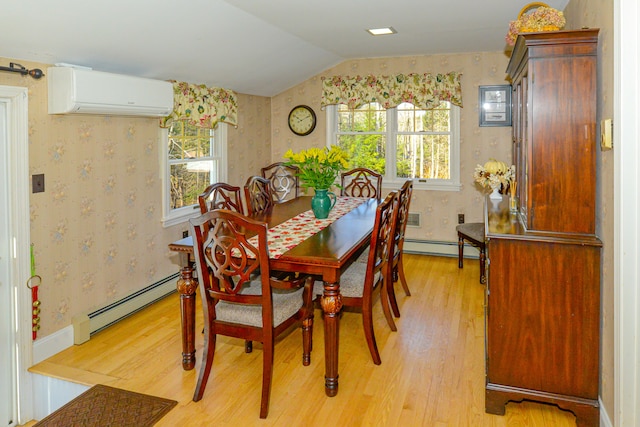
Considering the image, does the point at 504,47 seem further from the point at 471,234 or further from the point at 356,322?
the point at 356,322

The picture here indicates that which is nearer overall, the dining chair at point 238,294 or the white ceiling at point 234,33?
the dining chair at point 238,294

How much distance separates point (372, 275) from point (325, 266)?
19.2 inches

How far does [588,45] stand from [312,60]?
133 inches

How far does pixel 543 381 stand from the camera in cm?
236

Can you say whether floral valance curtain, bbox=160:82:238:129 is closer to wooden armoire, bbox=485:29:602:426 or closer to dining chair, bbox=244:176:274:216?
dining chair, bbox=244:176:274:216

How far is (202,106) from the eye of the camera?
444cm

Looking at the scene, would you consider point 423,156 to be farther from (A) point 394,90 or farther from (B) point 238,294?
(B) point 238,294

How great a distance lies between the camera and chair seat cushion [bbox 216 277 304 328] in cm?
250

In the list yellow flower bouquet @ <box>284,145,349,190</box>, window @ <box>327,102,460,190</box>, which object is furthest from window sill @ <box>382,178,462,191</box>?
yellow flower bouquet @ <box>284,145,349,190</box>

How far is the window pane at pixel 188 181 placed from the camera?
4.41 metres

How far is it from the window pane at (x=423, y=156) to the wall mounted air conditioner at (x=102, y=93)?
2963 millimetres

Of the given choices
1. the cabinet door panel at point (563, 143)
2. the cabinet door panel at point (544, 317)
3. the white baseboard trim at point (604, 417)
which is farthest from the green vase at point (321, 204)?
the white baseboard trim at point (604, 417)

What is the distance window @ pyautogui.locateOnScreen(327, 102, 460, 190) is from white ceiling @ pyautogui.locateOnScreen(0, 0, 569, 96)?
2.37 feet

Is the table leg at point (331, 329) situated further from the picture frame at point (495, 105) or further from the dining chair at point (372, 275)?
the picture frame at point (495, 105)
